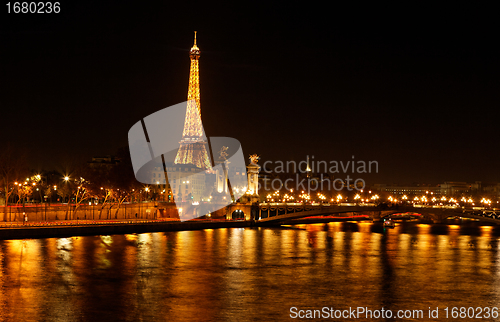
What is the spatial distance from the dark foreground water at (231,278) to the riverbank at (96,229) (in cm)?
146

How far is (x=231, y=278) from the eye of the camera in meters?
21.4

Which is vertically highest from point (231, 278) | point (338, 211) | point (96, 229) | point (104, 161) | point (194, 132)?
point (194, 132)

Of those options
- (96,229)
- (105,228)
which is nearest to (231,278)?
(96,229)

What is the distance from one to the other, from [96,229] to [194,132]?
58810 mm

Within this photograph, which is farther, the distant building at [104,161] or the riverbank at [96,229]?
the distant building at [104,161]

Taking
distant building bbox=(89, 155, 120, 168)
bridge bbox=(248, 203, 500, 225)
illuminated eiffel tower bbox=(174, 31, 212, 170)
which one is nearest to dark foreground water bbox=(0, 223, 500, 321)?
bridge bbox=(248, 203, 500, 225)

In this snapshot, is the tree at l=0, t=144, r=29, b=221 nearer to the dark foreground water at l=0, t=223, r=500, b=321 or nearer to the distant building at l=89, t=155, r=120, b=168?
the dark foreground water at l=0, t=223, r=500, b=321

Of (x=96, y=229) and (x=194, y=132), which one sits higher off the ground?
(x=194, y=132)

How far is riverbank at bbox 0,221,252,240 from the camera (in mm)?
33312

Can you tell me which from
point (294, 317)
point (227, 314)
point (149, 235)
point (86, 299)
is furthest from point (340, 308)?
point (149, 235)

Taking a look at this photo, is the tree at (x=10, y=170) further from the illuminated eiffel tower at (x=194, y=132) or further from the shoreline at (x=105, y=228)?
the illuminated eiffel tower at (x=194, y=132)

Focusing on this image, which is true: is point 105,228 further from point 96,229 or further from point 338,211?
point 338,211

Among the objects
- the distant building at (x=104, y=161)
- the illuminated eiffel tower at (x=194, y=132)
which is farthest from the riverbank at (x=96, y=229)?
the distant building at (x=104, y=161)

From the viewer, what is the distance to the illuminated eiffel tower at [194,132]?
8938cm
